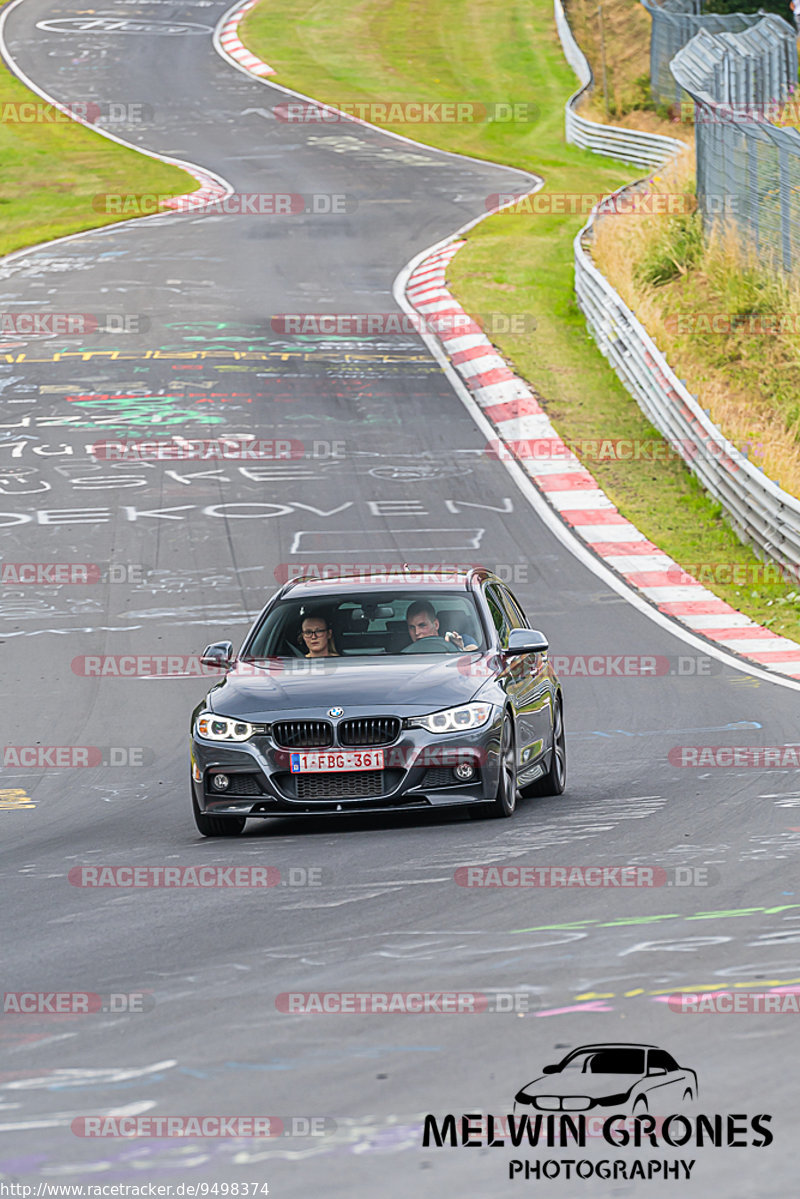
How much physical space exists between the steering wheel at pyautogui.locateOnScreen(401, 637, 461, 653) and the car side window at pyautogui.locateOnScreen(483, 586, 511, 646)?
37 cm

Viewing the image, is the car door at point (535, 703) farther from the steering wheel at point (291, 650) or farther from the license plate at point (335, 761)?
the steering wheel at point (291, 650)

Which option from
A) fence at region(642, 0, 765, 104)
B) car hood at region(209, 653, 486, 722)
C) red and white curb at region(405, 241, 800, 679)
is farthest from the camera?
fence at region(642, 0, 765, 104)

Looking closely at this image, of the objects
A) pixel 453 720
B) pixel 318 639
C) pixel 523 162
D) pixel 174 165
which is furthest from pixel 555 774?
pixel 523 162

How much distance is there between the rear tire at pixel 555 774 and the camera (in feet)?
34.5

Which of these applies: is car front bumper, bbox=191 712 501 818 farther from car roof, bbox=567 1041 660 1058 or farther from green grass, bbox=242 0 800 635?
green grass, bbox=242 0 800 635

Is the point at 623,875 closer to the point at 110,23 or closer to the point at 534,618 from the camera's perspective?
the point at 534,618

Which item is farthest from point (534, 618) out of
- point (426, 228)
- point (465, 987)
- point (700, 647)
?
point (426, 228)

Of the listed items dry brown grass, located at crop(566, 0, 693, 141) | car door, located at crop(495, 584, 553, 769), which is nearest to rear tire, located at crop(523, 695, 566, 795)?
car door, located at crop(495, 584, 553, 769)

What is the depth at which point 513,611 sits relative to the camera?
11461 millimetres

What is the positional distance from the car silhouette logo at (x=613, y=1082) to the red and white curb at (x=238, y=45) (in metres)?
58.3

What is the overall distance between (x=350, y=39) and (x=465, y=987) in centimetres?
6460

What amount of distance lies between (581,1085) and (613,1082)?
0.10 m

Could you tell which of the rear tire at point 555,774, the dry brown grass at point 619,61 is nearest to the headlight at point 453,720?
the rear tire at point 555,774

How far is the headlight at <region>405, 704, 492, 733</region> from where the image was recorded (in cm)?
915
